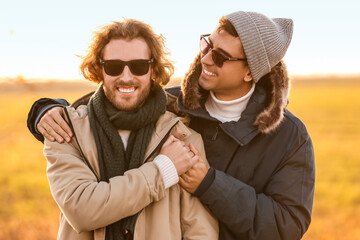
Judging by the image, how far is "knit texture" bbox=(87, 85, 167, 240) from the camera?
2.73 m

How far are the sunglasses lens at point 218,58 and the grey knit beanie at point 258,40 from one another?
0.21 m

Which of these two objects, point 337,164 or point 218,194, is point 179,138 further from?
point 337,164

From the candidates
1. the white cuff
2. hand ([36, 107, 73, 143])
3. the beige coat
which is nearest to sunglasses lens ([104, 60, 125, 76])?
the beige coat

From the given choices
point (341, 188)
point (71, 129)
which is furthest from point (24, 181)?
point (71, 129)

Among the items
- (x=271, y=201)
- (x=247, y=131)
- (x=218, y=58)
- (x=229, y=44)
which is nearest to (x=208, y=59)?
(x=218, y=58)

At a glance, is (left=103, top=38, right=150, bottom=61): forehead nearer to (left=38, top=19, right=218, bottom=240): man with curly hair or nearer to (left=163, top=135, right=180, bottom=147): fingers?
(left=38, top=19, right=218, bottom=240): man with curly hair

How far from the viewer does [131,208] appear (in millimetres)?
2531

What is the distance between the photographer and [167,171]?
2695mm

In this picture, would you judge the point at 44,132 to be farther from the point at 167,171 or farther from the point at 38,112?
the point at 167,171

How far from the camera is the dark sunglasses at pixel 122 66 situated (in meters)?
2.93

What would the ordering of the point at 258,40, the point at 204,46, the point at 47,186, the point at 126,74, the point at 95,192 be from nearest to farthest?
the point at 95,192 → the point at 126,74 → the point at 258,40 → the point at 204,46 → the point at 47,186

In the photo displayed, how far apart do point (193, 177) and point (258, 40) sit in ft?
4.12

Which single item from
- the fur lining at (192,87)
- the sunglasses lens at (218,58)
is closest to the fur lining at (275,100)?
the sunglasses lens at (218,58)

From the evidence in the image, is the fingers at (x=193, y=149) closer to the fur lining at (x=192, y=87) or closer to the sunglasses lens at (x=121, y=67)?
the fur lining at (x=192, y=87)
